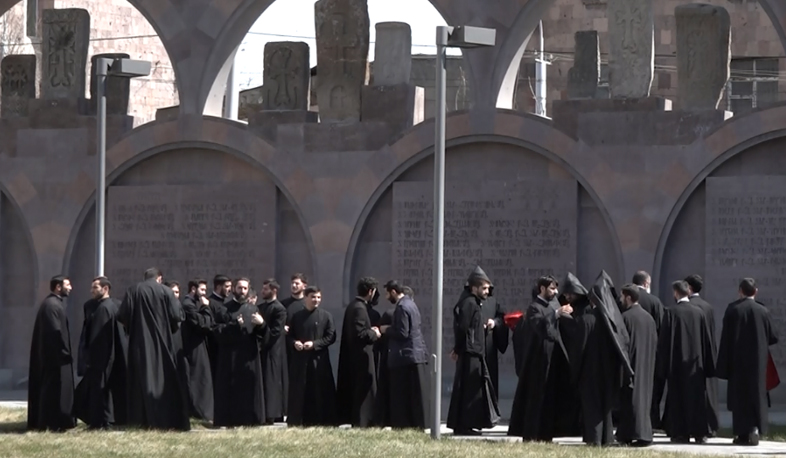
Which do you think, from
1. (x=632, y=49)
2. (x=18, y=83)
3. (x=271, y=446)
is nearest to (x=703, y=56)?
(x=632, y=49)

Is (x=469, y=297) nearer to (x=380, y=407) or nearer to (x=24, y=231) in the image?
(x=380, y=407)

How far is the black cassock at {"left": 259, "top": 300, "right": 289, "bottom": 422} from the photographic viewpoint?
16.8 meters

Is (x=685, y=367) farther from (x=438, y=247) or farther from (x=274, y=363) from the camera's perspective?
(x=274, y=363)

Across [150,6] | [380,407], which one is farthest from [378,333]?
[150,6]

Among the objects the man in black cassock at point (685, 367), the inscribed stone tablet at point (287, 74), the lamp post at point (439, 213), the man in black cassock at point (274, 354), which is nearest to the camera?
the lamp post at point (439, 213)

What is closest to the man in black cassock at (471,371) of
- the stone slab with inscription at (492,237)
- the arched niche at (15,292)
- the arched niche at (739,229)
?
the stone slab with inscription at (492,237)

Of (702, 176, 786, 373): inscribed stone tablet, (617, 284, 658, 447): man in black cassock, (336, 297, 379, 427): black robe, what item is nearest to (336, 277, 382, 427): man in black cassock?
(336, 297, 379, 427): black robe

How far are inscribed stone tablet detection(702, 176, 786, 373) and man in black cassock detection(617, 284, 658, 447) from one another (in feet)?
11.1

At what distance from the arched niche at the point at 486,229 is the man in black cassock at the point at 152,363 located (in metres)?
4.13

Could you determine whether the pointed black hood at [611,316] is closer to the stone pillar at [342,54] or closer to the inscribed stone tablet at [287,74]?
the stone pillar at [342,54]

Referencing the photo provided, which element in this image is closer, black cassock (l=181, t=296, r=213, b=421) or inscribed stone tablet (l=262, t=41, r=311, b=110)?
black cassock (l=181, t=296, r=213, b=421)

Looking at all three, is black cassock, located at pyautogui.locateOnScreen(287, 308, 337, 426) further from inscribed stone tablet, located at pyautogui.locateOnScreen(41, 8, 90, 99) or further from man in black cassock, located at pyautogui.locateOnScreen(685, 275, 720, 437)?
inscribed stone tablet, located at pyautogui.locateOnScreen(41, 8, 90, 99)

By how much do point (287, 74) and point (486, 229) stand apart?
317 cm

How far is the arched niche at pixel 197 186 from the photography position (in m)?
20.6
